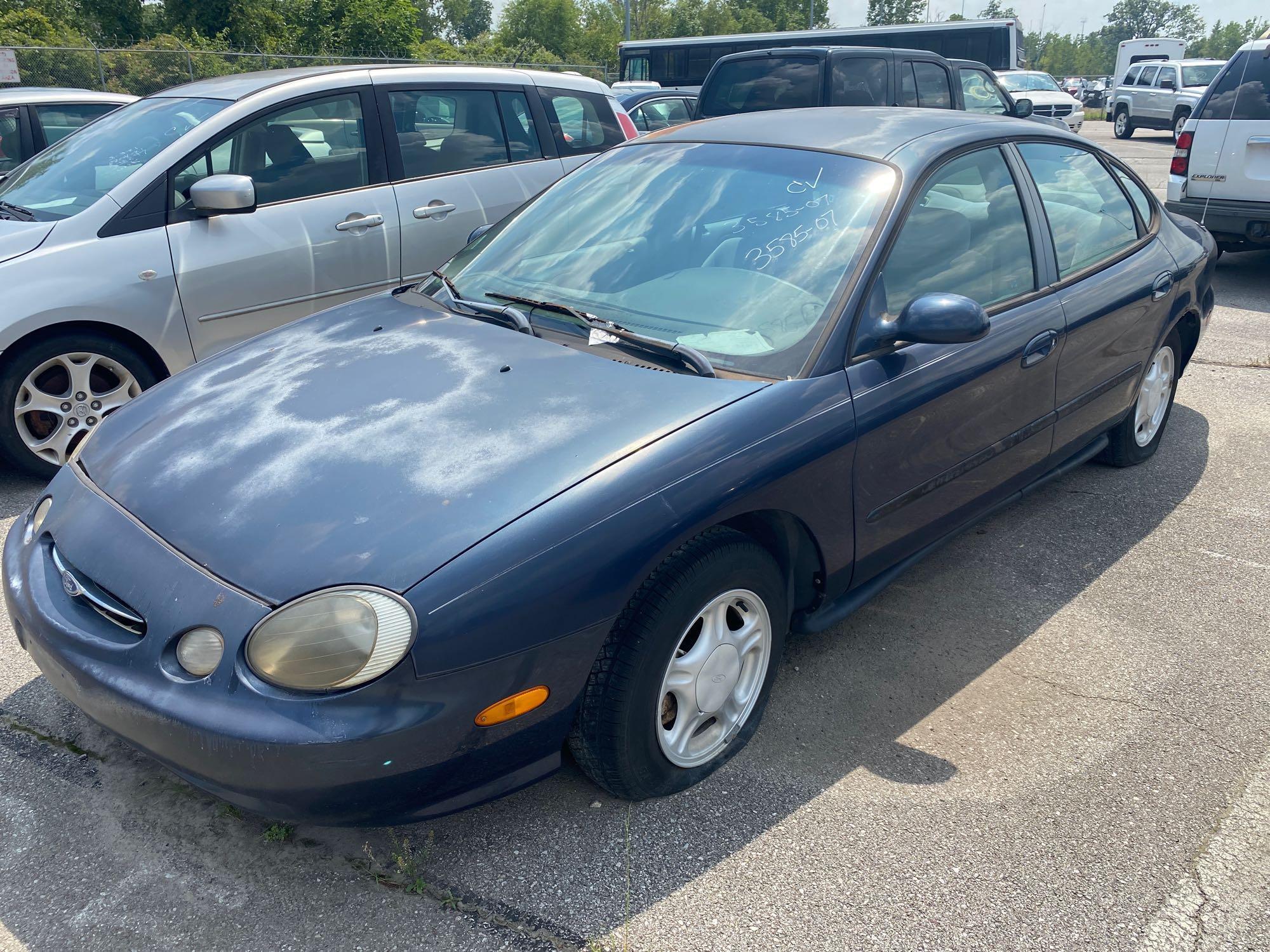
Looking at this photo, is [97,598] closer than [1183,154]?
Yes

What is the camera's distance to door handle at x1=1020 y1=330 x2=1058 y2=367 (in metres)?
3.31

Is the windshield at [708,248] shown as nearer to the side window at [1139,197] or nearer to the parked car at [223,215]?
the parked car at [223,215]

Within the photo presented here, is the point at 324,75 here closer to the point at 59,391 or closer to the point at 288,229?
the point at 288,229

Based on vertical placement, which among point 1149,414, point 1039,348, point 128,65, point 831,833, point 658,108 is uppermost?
point 128,65

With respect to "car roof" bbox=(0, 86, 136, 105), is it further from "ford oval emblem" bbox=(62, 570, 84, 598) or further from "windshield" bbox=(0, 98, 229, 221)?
"ford oval emblem" bbox=(62, 570, 84, 598)

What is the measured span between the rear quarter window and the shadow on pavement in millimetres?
7846

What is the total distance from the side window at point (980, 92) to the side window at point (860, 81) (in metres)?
3.34

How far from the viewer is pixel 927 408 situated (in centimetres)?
294

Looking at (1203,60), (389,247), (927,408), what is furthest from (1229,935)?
(1203,60)

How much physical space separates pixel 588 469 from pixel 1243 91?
313 inches

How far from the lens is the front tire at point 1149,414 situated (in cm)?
444

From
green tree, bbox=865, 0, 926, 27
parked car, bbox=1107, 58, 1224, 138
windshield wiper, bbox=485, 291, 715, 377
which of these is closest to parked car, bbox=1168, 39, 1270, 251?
windshield wiper, bbox=485, 291, 715, 377

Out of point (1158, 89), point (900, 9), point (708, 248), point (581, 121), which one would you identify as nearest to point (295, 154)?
point (581, 121)

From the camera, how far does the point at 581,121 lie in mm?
6266
